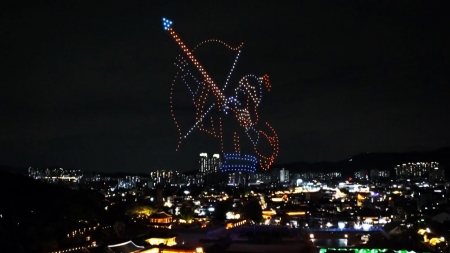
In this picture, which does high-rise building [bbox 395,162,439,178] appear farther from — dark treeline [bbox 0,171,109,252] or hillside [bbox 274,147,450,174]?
dark treeline [bbox 0,171,109,252]

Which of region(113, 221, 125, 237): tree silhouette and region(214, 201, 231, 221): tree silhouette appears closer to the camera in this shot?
region(113, 221, 125, 237): tree silhouette

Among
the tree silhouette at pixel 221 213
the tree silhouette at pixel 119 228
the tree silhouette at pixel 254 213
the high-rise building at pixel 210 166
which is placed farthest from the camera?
the high-rise building at pixel 210 166

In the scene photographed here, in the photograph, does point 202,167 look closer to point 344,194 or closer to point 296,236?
point 344,194

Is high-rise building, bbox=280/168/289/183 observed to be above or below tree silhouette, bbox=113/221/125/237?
above

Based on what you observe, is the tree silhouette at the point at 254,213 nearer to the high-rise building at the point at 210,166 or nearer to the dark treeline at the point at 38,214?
the dark treeline at the point at 38,214

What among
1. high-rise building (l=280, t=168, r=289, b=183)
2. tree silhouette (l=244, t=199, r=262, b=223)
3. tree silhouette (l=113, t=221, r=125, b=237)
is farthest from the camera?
high-rise building (l=280, t=168, r=289, b=183)

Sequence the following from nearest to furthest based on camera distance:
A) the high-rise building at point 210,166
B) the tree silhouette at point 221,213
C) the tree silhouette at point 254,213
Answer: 1. the tree silhouette at point 221,213
2. the tree silhouette at point 254,213
3. the high-rise building at point 210,166

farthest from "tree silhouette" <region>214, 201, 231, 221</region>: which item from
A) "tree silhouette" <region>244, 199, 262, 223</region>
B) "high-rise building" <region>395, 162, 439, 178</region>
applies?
"high-rise building" <region>395, 162, 439, 178</region>

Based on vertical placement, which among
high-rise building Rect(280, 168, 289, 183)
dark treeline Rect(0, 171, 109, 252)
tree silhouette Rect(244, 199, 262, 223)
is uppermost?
high-rise building Rect(280, 168, 289, 183)

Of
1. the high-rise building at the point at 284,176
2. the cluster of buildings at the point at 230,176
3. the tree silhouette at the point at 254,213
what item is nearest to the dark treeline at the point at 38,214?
the tree silhouette at the point at 254,213

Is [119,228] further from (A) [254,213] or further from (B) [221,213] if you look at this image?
(A) [254,213]

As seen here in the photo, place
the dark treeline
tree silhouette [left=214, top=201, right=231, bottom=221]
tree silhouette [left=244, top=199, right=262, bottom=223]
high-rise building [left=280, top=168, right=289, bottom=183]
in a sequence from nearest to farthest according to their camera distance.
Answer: the dark treeline
tree silhouette [left=214, top=201, right=231, bottom=221]
tree silhouette [left=244, top=199, right=262, bottom=223]
high-rise building [left=280, top=168, right=289, bottom=183]

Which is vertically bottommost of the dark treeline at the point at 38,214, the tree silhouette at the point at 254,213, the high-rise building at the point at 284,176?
the tree silhouette at the point at 254,213
